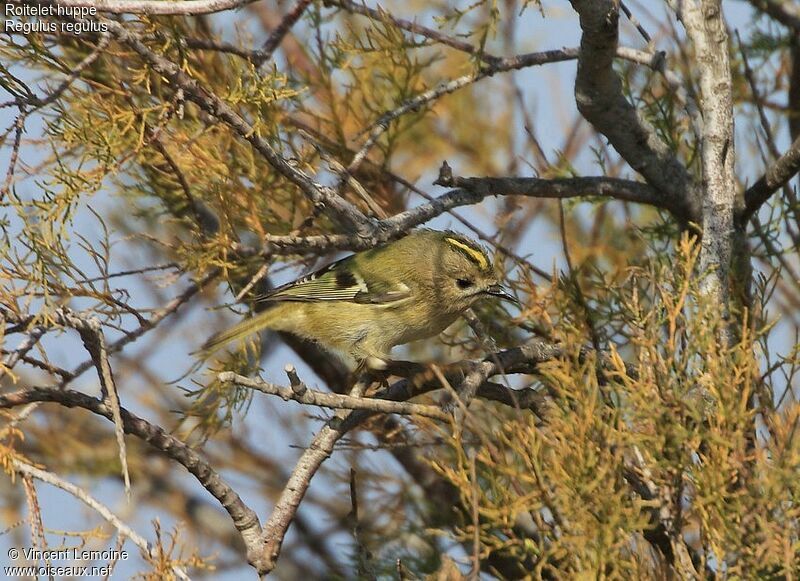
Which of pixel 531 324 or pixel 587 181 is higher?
pixel 587 181

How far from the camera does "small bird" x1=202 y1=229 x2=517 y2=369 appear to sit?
3.42 metres

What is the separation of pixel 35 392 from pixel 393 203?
61.4 inches

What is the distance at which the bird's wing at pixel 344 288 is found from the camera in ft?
11.9

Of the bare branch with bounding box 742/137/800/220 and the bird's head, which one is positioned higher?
A: the bird's head

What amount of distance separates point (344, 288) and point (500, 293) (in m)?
0.96

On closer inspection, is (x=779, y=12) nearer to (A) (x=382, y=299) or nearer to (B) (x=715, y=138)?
(B) (x=715, y=138)

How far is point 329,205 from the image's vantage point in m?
2.20

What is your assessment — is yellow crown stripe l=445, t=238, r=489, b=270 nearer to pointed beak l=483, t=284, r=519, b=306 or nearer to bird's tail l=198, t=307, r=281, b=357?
pointed beak l=483, t=284, r=519, b=306

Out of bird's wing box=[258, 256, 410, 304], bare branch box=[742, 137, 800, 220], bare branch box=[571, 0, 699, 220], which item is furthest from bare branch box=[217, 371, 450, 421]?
bird's wing box=[258, 256, 410, 304]

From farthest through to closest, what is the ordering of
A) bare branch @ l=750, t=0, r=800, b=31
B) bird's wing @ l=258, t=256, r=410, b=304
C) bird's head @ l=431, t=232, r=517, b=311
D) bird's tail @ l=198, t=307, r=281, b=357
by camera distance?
1. bird's wing @ l=258, t=256, r=410, b=304
2. bird's head @ l=431, t=232, r=517, b=311
3. bird's tail @ l=198, t=307, r=281, b=357
4. bare branch @ l=750, t=0, r=800, b=31

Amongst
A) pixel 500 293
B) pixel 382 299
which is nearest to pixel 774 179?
pixel 500 293

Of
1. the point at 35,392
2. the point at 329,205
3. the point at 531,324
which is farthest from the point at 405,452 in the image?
the point at 35,392

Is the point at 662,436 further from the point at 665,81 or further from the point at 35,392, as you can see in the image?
the point at 665,81

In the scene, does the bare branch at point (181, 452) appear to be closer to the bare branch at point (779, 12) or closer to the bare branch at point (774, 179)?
the bare branch at point (774, 179)
